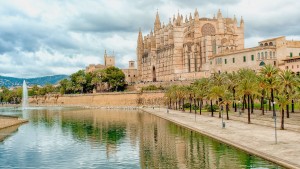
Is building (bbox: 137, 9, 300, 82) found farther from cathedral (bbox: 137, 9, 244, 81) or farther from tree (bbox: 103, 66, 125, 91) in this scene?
tree (bbox: 103, 66, 125, 91)

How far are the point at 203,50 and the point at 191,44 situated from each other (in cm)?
721

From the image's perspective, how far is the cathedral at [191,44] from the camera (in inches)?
3846

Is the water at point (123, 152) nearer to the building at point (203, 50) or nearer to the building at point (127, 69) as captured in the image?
the building at point (203, 50)

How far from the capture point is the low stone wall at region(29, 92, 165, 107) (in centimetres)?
9938

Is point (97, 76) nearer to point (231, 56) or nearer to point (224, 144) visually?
point (231, 56)

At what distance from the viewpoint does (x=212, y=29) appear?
10725 cm

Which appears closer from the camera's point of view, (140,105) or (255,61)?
(255,61)

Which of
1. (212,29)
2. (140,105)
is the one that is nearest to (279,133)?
(140,105)

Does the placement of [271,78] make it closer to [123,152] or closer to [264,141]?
[264,141]

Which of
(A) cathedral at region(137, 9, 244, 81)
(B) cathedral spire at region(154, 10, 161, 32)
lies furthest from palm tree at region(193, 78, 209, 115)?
(B) cathedral spire at region(154, 10, 161, 32)

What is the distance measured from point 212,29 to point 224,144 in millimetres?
80244

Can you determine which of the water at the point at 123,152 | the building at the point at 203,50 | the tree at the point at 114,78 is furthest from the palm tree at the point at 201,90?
the tree at the point at 114,78

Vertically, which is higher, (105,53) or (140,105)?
(105,53)

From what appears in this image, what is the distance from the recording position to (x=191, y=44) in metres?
106
